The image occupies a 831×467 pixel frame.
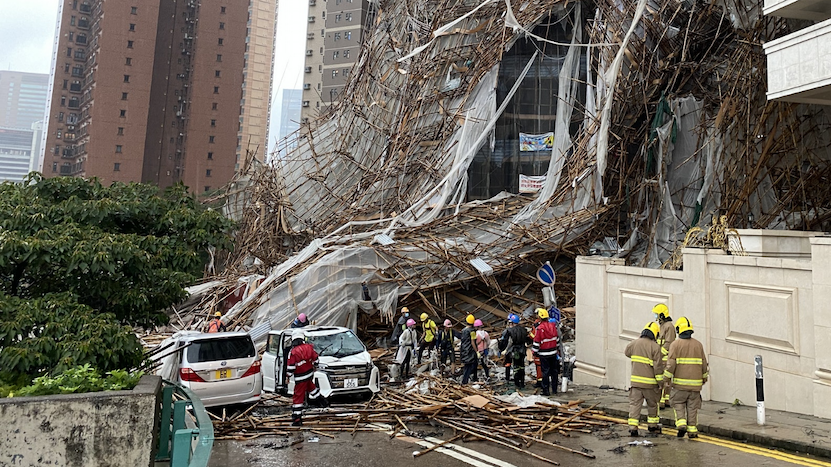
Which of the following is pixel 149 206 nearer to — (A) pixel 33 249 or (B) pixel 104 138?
(A) pixel 33 249

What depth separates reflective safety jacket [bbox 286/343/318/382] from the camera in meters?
9.89

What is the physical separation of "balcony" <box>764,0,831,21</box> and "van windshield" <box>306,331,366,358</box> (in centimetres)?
1114

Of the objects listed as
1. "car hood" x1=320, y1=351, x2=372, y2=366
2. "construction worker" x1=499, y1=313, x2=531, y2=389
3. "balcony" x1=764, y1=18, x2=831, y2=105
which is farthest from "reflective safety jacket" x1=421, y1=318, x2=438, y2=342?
"balcony" x1=764, y1=18, x2=831, y2=105

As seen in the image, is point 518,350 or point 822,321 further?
point 518,350

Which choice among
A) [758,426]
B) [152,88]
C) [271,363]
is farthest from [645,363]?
[152,88]

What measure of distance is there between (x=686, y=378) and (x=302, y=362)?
18.8ft

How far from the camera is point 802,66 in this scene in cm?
1198

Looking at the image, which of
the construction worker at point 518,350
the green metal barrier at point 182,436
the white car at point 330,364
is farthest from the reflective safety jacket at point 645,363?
the green metal barrier at point 182,436

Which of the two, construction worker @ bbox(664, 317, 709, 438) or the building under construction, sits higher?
the building under construction

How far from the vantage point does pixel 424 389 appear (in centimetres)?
1258

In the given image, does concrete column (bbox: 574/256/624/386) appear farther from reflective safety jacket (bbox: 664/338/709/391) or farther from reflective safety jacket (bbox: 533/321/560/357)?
reflective safety jacket (bbox: 664/338/709/391)

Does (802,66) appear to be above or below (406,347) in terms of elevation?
above

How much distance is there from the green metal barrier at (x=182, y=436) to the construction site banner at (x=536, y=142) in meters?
18.8

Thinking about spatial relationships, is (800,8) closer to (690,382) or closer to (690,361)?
(690,361)
